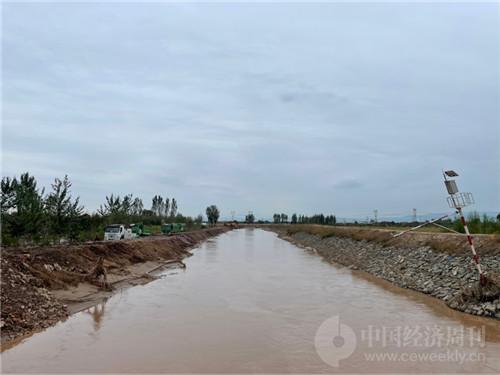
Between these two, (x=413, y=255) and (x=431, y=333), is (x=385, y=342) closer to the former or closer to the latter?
(x=431, y=333)

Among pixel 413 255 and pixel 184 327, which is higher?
pixel 413 255

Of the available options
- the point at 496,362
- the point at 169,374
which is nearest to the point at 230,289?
the point at 169,374

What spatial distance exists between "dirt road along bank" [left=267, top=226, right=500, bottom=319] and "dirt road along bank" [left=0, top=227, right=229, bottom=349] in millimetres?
13429

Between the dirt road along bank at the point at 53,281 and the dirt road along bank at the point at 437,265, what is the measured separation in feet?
44.1

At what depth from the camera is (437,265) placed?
18.4 meters

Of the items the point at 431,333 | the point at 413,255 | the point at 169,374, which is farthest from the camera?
the point at 413,255

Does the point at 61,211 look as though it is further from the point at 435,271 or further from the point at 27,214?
the point at 435,271

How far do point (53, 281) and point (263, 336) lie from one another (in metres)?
8.54

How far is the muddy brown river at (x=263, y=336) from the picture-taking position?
348 inches

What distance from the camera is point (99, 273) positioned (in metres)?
17.6

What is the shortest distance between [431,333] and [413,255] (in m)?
11.2

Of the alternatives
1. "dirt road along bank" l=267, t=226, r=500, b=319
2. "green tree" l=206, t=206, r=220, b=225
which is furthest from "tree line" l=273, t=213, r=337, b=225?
"dirt road along bank" l=267, t=226, r=500, b=319

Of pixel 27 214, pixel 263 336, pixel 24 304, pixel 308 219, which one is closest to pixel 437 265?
pixel 263 336

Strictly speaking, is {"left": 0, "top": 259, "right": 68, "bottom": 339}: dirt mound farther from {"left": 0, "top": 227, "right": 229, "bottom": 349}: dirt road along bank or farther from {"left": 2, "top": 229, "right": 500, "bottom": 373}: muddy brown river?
{"left": 2, "top": 229, "right": 500, "bottom": 373}: muddy brown river
